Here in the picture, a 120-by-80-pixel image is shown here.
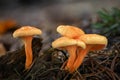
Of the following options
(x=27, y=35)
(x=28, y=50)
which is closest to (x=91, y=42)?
(x=27, y=35)

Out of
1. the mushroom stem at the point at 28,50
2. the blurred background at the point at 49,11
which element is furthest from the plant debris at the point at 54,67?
the blurred background at the point at 49,11

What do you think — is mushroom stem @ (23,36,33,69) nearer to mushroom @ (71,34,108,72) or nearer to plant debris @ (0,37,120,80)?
plant debris @ (0,37,120,80)

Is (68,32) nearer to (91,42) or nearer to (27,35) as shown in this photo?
(91,42)

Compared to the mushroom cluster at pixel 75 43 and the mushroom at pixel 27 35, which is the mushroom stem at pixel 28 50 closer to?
the mushroom at pixel 27 35

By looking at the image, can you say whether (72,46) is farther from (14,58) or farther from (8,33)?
(8,33)

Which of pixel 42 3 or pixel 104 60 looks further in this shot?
pixel 42 3

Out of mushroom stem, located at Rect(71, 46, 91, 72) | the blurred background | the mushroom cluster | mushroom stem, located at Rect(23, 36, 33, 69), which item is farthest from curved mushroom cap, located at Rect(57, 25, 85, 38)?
the blurred background

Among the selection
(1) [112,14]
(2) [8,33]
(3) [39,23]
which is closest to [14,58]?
(1) [112,14]
